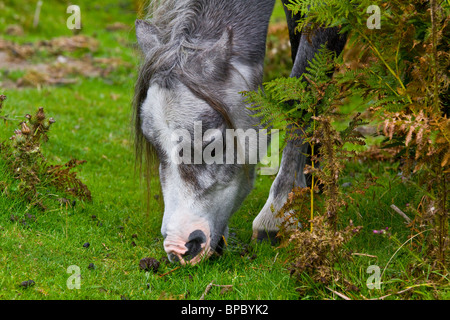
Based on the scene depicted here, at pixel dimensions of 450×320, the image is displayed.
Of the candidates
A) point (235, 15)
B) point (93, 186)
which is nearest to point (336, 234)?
point (235, 15)

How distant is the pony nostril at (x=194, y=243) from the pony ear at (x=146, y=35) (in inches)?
64.9

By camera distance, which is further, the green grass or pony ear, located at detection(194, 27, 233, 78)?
pony ear, located at detection(194, 27, 233, 78)

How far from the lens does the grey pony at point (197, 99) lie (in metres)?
4.07

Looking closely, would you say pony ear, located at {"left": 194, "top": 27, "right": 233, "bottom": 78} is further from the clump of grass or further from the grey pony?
the clump of grass

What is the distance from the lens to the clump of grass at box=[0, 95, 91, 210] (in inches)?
193

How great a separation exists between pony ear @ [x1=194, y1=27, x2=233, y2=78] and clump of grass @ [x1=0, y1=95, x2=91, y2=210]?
173cm

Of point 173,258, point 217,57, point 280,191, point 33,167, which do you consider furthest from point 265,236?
point 33,167

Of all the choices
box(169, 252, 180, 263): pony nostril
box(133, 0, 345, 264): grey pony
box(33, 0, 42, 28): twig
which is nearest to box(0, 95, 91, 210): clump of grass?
box(133, 0, 345, 264): grey pony

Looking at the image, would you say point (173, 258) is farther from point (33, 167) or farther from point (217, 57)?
point (33, 167)

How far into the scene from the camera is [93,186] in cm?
602

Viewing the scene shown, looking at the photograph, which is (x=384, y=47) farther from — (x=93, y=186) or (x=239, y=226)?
(x=93, y=186)

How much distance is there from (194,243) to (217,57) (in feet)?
4.98

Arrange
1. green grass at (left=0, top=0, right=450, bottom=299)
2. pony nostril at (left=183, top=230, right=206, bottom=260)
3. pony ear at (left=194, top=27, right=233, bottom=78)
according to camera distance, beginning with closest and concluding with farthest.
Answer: green grass at (left=0, top=0, right=450, bottom=299) < pony nostril at (left=183, top=230, right=206, bottom=260) < pony ear at (left=194, top=27, right=233, bottom=78)

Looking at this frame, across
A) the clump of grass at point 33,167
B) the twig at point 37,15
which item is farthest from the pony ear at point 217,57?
the twig at point 37,15
